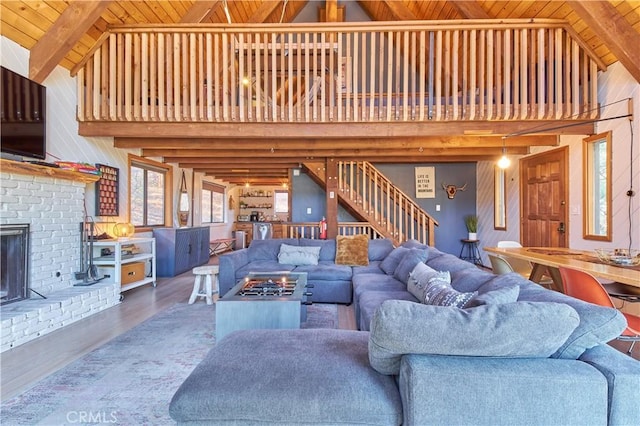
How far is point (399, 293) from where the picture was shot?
303 centimetres

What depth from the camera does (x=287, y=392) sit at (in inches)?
49.0

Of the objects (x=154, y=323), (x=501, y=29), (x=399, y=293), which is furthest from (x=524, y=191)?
(x=154, y=323)

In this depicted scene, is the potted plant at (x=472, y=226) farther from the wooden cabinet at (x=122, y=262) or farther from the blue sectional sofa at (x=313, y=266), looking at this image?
the wooden cabinet at (x=122, y=262)

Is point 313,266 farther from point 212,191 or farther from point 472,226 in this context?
point 212,191

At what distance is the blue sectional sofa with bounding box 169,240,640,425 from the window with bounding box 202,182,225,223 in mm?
8378

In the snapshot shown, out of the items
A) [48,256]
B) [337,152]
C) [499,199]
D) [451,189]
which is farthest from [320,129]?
[499,199]

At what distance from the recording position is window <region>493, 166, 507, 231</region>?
6398 mm

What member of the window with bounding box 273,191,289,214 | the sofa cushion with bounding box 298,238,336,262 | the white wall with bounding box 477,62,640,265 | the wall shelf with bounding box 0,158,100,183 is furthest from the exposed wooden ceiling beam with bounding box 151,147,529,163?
the window with bounding box 273,191,289,214

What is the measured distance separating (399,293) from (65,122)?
4.51 meters

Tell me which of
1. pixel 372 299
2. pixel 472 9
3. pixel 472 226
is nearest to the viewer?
pixel 372 299

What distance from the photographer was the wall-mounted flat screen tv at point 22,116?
3.11m

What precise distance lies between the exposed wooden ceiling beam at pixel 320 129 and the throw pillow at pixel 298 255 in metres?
1.60

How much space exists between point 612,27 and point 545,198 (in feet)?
8.39

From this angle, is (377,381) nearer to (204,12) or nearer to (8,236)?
(8,236)
